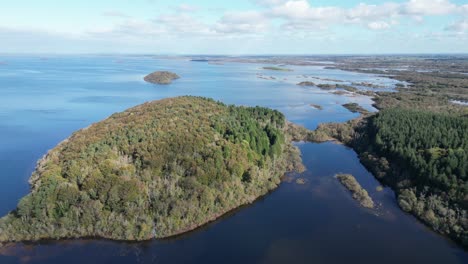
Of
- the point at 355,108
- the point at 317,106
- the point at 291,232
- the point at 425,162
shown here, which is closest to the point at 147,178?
the point at 291,232

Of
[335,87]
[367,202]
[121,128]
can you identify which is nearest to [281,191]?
[367,202]

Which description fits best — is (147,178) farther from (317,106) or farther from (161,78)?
(161,78)

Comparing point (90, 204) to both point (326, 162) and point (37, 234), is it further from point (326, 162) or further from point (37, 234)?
point (326, 162)

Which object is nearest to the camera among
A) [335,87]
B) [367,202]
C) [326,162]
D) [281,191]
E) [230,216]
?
[230,216]

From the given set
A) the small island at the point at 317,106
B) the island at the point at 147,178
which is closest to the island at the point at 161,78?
the small island at the point at 317,106

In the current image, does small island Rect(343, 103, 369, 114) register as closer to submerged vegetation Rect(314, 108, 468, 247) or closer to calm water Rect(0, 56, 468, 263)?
submerged vegetation Rect(314, 108, 468, 247)

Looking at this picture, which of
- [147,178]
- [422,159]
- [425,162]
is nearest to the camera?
[147,178]

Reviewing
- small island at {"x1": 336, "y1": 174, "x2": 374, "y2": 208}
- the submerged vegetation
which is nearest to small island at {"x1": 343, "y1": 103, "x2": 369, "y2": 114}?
the submerged vegetation
